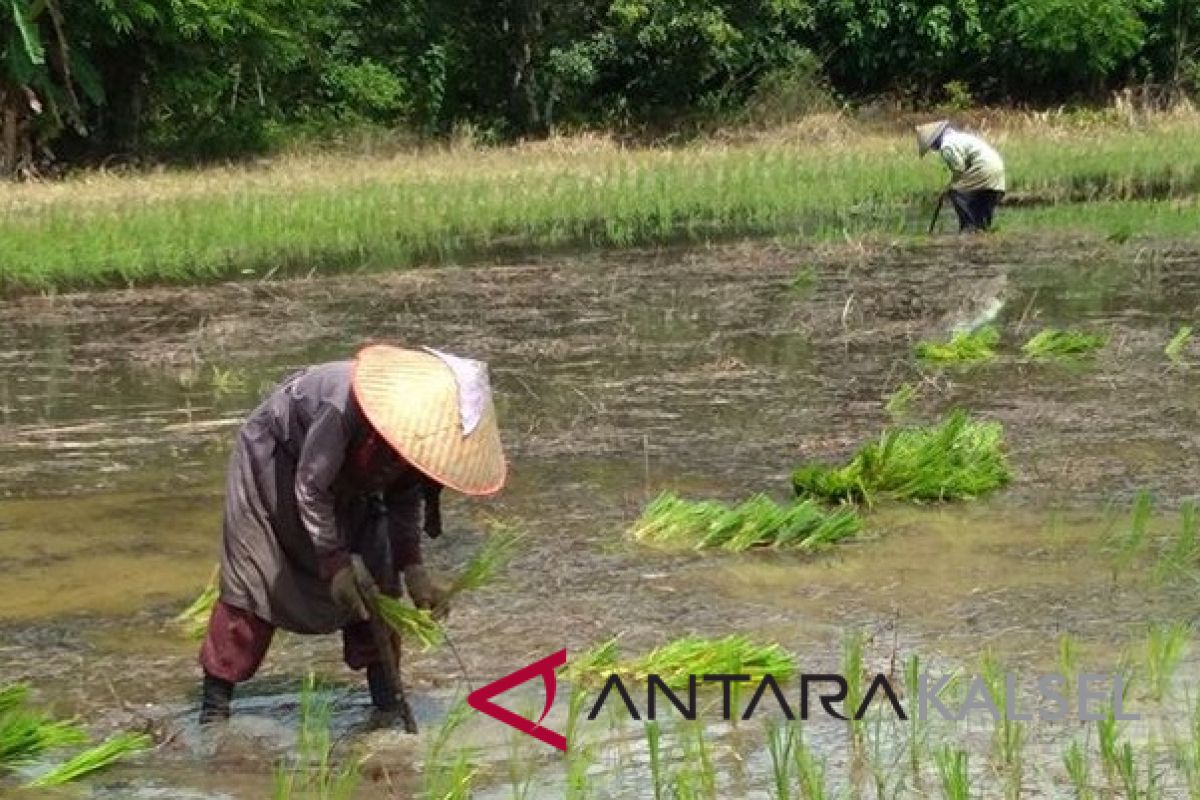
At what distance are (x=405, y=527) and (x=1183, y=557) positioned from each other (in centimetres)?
239

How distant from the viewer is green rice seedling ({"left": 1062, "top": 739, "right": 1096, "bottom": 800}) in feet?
11.5

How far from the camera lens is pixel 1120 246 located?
44.0 feet

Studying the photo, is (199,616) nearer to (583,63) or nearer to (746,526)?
(746,526)

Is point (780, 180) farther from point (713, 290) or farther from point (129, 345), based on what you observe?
point (129, 345)

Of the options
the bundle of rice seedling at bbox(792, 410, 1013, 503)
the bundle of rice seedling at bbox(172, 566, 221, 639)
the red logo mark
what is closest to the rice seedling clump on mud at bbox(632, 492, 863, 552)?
the bundle of rice seedling at bbox(792, 410, 1013, 503)

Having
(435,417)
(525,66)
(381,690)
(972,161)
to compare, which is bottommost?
(381,690)

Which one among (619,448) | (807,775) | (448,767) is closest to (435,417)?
(448,767)

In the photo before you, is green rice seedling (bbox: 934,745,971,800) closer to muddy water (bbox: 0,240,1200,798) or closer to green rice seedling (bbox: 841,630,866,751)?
green rice seedling (bbox: 841,630,866,751)

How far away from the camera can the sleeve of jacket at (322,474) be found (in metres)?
3.99

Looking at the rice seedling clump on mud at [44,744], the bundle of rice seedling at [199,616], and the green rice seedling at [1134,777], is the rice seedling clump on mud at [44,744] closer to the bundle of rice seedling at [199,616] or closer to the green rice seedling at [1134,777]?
the bundle of rice seedling at [199,616]

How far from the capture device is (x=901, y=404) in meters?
7.89

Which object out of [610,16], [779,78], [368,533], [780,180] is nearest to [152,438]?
[368,533]

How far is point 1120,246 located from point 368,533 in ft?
33.4

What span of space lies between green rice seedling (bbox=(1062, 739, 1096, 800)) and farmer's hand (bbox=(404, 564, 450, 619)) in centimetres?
143
